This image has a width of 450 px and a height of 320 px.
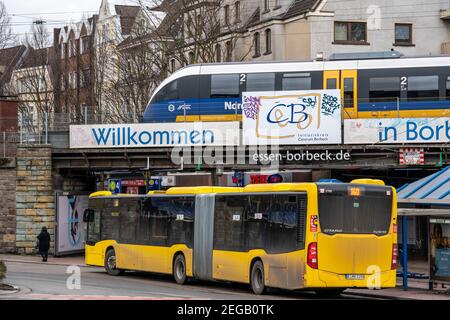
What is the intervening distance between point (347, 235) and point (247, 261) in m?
3.65

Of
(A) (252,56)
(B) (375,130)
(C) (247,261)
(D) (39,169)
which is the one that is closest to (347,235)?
(C) (247,261)

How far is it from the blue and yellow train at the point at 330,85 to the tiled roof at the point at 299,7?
17953 mm

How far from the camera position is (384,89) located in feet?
135

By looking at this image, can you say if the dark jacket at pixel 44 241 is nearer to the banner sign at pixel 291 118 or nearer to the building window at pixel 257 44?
the banner sign at pixel 291 118

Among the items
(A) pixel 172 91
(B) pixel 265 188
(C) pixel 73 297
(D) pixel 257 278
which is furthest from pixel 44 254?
(C) pixel 73 297

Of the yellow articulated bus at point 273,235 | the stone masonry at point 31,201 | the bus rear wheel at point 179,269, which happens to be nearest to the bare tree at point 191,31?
the stone masonry at point 31,201

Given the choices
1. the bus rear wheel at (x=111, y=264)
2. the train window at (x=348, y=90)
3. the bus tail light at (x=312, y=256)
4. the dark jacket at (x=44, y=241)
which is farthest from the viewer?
the dark jacket at (x=44, y=241)

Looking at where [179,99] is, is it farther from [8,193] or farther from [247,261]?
[247,261]

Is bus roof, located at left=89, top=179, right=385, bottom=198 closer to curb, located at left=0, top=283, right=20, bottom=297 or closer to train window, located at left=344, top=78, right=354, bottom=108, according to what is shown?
curb, located at left=0, top=283, right=20, bottom=297

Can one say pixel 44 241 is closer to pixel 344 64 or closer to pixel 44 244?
pixel 44 244

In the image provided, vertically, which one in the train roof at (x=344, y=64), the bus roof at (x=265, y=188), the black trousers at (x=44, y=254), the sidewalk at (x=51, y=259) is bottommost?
the sidewalk at (x=51, y=259)

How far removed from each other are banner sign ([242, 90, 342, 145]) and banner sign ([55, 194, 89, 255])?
10747mm

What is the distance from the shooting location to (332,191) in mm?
24344

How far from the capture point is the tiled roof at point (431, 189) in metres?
28.0
